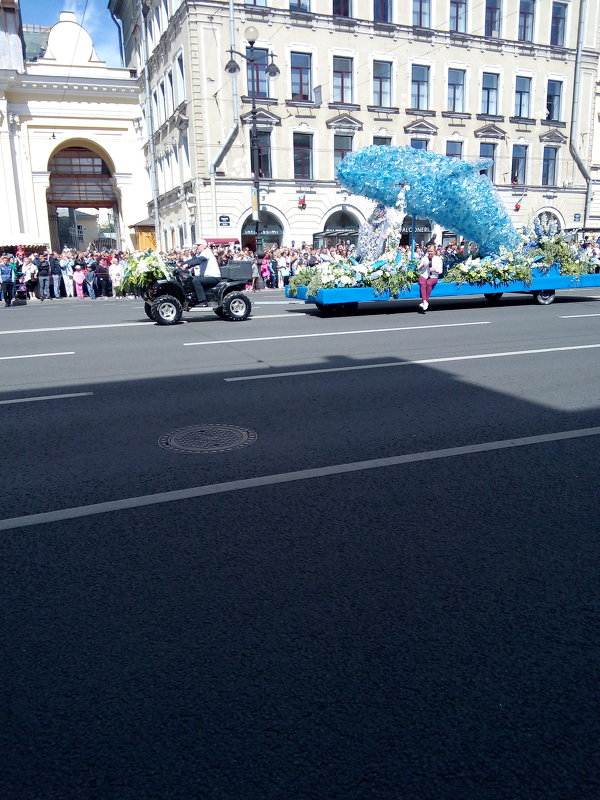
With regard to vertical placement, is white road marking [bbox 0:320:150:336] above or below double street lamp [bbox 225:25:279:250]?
below

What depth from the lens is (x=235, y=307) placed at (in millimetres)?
14664

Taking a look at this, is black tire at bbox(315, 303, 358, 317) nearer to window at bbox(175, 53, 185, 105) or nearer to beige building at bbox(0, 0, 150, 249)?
window at bbox(175, 53, 185, 105)

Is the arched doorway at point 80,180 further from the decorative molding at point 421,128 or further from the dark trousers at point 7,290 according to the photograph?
the dark trousers at point 7,290

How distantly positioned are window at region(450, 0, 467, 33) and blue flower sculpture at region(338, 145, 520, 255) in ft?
84.1

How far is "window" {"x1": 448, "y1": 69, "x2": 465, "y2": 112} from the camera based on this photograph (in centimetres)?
3800

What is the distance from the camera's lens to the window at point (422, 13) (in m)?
36.3

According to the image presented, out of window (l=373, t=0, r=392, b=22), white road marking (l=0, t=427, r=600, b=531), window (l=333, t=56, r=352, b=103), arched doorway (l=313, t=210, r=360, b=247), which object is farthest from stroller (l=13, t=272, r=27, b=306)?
window (l=373, t=0, r=392, b=22)

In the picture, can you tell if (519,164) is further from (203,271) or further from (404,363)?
(404,363)

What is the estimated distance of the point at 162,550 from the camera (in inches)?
145

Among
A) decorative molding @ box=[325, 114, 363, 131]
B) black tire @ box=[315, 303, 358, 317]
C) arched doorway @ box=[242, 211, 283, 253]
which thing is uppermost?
decorative molding @ box=[325, 114, 363, 131]

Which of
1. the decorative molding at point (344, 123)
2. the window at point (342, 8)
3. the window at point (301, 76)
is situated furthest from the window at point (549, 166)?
the window at point (301, 76)

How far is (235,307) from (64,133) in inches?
1405

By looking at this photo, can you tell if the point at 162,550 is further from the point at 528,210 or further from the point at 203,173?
the point at 528,210

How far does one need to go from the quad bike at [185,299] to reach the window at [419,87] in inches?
1088
